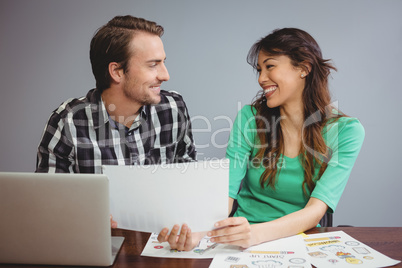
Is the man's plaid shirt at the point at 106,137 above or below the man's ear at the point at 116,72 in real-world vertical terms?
below

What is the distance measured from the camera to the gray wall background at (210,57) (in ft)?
7.40

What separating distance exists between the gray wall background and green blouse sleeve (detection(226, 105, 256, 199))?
0.68 meters

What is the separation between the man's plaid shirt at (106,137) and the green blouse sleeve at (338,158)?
0.69 metres

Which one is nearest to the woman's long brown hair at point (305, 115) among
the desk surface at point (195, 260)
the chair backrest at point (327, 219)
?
the chair backrest at point (327, 219)

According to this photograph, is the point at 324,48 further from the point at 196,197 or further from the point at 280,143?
the point at 196,197

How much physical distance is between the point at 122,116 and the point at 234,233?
906 millimetres

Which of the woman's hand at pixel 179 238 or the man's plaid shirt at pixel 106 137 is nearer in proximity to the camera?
the woman's hand at pixel 179 238

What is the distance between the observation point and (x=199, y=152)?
236 centimetres

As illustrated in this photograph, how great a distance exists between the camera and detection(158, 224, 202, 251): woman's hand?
3.06 ft

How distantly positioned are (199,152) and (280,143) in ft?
2.92

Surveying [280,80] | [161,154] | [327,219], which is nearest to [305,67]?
[280,80]

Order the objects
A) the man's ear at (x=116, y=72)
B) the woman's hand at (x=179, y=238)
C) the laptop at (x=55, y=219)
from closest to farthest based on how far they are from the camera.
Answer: the laptop at (x=55, y=219) < the woman's hand at (x=179, y=238) < the man's ear at (x=116, y=72)

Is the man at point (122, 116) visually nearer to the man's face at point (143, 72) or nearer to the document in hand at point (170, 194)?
the man's face at point (143, 72)

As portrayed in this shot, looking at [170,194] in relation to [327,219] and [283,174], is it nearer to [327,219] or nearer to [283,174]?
[283,174]
